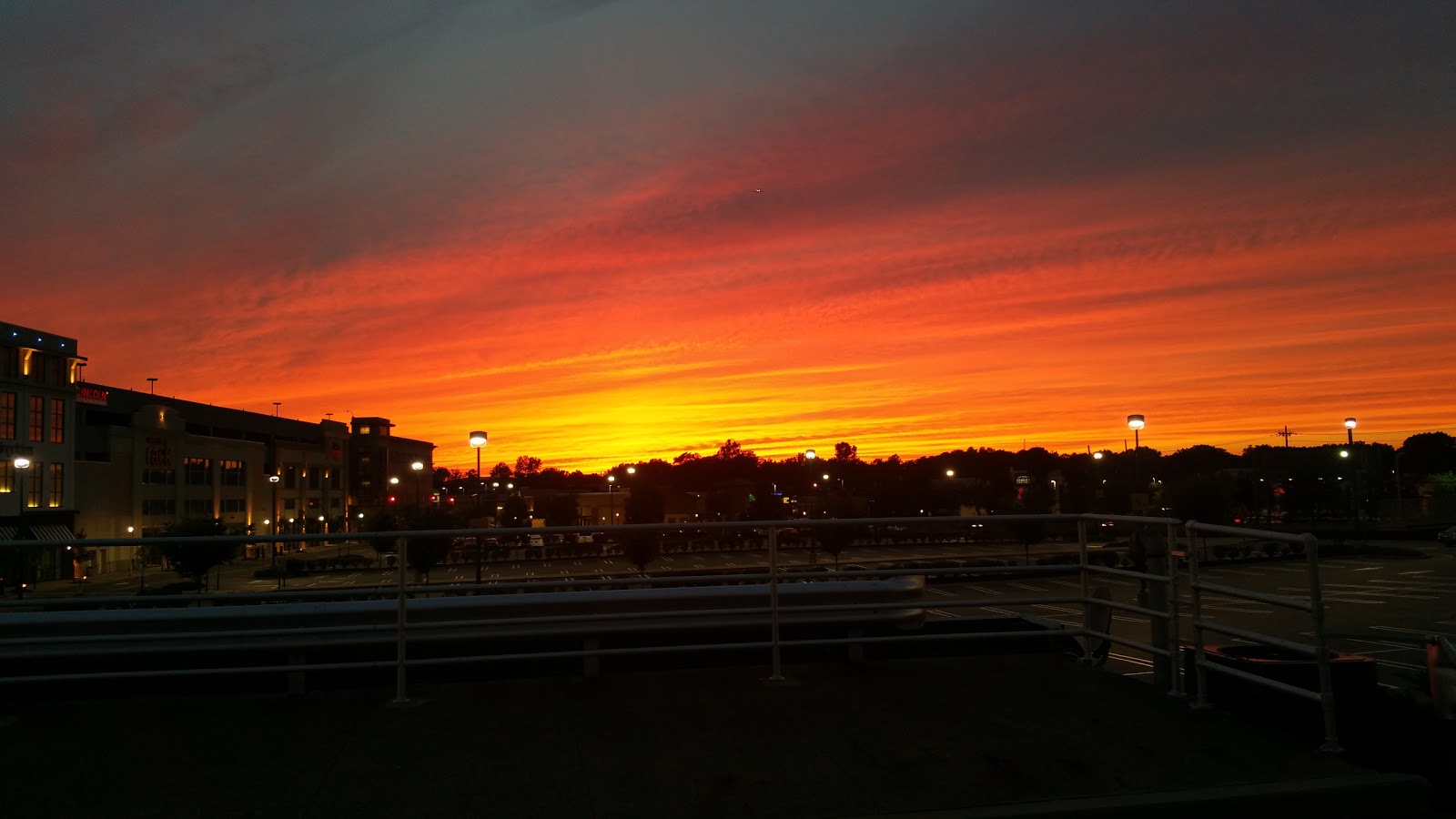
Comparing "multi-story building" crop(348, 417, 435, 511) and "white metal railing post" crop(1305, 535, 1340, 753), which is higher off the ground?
"multi-story building" crop(348, 417, 435, 511)

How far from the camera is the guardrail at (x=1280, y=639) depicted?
578 centimetres

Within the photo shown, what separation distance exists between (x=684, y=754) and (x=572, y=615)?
192 cm

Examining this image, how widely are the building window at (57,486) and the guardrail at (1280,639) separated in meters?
66.9

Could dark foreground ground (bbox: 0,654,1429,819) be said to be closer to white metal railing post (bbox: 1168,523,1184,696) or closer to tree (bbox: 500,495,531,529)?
white metal railing post (bbox: 1168,523,1184,696)

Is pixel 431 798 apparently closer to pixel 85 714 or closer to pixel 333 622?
pixel 333 622

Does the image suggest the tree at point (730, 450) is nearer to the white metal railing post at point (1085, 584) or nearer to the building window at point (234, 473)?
the building window at point (234, 473)

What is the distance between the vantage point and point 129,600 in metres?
7.04

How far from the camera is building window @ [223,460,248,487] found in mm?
81188

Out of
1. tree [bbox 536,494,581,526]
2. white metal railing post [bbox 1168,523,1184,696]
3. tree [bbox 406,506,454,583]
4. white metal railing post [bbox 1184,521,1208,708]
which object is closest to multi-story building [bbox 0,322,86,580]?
tree [bbox 406,506,454,583]

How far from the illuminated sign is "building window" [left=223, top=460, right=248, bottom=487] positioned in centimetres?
1524

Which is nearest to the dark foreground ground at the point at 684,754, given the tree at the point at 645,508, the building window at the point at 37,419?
the tree at the point at 645,508

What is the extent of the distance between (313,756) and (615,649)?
2.35 meters

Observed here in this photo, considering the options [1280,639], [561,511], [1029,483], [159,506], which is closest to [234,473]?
[159,506]

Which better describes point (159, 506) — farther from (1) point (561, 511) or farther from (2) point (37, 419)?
(1) point (561, 511)
